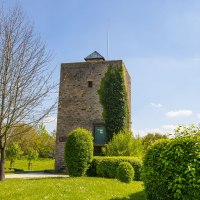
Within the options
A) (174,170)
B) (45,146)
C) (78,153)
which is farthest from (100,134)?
(45,146)

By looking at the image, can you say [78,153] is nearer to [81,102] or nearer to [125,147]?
[125,147]

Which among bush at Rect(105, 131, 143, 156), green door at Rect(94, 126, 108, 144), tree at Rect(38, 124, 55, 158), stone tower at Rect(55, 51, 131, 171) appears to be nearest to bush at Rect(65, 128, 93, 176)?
bush at Rect(105, 131, 143, 156)

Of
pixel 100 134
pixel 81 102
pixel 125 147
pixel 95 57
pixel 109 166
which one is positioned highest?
pixel 95 57

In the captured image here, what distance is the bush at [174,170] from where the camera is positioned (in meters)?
7.54

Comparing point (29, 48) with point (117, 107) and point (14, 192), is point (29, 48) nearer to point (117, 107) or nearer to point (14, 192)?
point (14, 192)

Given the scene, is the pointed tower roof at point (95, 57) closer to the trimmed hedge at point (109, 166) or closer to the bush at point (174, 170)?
the trimmed hedge at point (109, 166)

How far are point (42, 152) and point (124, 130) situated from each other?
85.4 ft

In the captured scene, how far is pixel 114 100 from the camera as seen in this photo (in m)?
28.0

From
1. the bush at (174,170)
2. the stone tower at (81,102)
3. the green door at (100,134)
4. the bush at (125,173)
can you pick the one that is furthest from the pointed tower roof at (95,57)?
the bush at (174,170)

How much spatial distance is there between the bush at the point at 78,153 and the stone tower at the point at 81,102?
10.0m

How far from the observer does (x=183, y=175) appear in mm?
7715

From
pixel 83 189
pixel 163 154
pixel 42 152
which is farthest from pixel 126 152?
pixel 42 152

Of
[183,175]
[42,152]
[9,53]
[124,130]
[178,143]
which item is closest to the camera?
[183,175]

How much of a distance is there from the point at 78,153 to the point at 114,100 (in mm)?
11257
